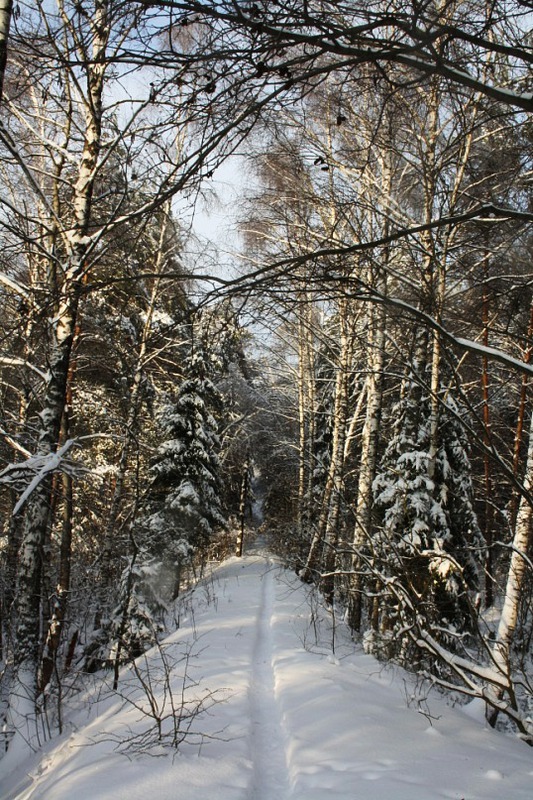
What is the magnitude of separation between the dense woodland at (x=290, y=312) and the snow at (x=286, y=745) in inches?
15.4

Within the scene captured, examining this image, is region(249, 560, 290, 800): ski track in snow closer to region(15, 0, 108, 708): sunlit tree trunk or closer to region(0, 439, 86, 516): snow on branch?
region(15, 0, 108, 708): sunlit tree trunk

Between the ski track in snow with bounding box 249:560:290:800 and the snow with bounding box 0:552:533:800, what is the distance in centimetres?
1

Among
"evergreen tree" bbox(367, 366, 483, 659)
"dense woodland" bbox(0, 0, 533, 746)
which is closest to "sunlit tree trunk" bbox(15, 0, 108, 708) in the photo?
"dense woodland" bbox(0, 0, 533, 746)

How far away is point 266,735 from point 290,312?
152 inches

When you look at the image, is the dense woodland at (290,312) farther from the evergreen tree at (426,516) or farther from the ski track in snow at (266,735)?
the ski track in snow at (266,735)

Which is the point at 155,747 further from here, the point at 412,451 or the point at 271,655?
the point at 412,451

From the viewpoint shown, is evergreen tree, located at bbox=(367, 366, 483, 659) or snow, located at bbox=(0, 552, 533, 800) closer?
snow, located at bbox=(0, 552, 533, 800)

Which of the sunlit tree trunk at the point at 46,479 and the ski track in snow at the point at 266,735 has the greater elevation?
the sunlit tree trunk at the point at 46,479

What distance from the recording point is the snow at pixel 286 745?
9.43ft

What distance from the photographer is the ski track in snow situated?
10.5 ft

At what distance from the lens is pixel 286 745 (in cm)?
377

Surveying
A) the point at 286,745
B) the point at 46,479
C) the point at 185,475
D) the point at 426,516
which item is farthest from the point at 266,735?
the point at 185,475

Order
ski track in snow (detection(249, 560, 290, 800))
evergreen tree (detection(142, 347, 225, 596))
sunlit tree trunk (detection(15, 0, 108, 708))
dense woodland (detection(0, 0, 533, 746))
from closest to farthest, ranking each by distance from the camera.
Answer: dense woodland (detection(0, 0, 533, 746))
ski track in snow (detection(249, 560, 290, 800))
sunlit tree trunk (detection(15, 0, 108, 708))
evergreen tree (detection(142, 347, 225, 596))

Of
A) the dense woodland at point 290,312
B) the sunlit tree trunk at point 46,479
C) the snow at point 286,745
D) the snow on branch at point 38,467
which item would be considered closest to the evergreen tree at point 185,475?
the dense woodland at point 290,312
